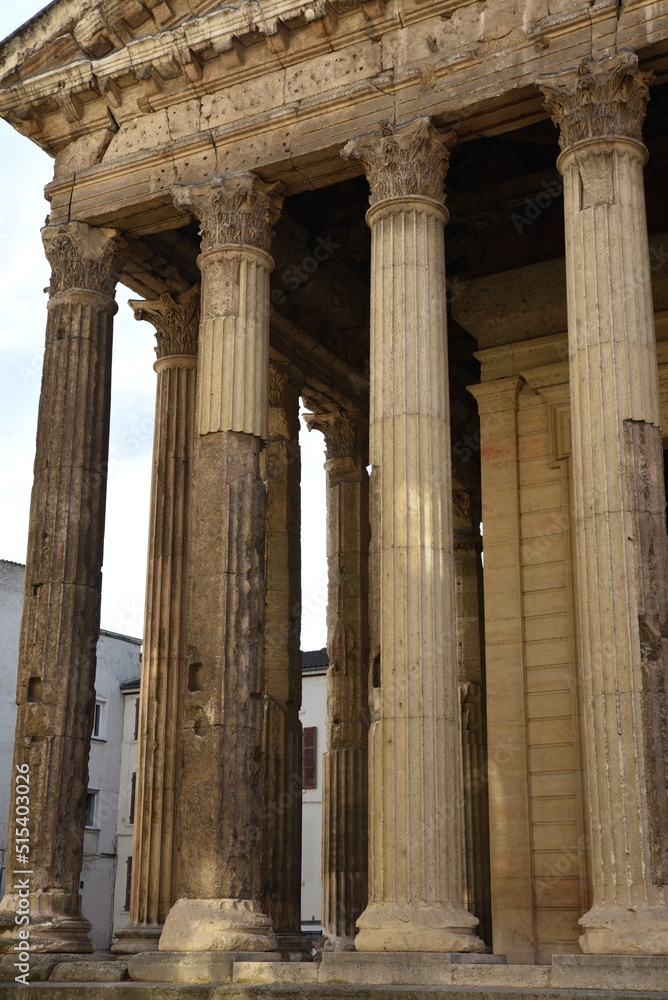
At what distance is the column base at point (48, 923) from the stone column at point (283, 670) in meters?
3.90

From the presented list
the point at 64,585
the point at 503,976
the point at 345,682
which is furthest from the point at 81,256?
the point at 503,976

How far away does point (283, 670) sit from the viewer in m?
21.2

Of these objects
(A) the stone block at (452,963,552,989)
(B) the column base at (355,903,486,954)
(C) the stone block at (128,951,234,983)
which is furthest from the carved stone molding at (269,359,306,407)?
(A) the stone block at (452,963,552,989)

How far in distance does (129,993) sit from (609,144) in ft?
37.7

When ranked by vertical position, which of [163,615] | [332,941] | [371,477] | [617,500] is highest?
[371,477]

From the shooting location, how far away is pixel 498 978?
40.9ft

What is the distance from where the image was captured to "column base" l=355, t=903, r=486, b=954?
1329 centimetres

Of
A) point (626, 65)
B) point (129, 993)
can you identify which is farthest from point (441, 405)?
point (129, 993)

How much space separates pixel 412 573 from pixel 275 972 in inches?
188

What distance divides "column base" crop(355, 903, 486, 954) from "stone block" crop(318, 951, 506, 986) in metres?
0.12

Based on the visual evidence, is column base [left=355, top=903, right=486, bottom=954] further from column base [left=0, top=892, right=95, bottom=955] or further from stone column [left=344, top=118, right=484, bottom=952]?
column base [left=0, top=892, right=95, bottom=955]

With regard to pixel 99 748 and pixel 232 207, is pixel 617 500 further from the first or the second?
pixel 99 748

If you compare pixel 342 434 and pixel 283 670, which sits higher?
pixel 342 434

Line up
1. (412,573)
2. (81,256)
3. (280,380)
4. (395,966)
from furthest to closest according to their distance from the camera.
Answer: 1. (280,380)
2. (81,256)
3. (412,573)
4. (395,966)
